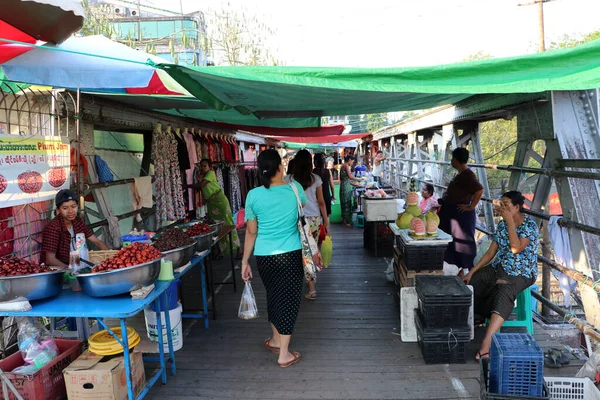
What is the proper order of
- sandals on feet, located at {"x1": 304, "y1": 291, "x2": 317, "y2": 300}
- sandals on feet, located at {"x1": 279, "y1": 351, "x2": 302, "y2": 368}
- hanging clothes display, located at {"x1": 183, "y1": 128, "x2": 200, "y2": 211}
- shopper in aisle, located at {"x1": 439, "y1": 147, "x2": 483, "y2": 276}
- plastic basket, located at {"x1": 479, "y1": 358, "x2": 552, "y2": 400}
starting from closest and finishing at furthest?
plastic basket, located at {"x1": 479, "y1": 358, "x2": 552, "y2": 400} → sandals on feet, located at {"x1": 279, "y1": 351, "x2": 302, "y2": 368} → shopper in aisle, located at {"x1": 439, "y1": 147, "x2": 483, "y2": 276} → sandals on feet, located at {"x1": 304, "y1": 291, "x2": 317, "y2": 300} → hanging clothes display, located at {"x1": 183, "y1": 128, "x2": 200, "y2": 211}

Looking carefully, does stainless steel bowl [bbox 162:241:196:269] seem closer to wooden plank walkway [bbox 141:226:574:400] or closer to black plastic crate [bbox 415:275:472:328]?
wooden plank walkway [bbox 141:226:574:400]

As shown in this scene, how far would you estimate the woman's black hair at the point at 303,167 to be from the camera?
17.5 feet

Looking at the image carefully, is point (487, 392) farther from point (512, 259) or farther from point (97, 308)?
point (97, 308)

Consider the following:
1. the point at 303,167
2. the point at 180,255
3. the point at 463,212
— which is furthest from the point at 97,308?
the point at 463,212

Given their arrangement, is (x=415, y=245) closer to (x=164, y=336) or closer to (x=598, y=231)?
(x=598, y=231)

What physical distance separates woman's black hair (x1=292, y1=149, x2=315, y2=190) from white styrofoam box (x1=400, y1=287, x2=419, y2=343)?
1.96m

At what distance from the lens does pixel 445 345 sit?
3756 mm

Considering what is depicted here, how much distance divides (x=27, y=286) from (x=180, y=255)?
1216mm

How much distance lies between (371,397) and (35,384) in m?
2.53

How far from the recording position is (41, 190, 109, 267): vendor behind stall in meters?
3.66

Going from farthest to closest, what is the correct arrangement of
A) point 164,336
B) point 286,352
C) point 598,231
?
point 164,336 → point 286,352 → point 598,231

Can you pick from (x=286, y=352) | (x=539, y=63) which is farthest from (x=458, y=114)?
(x=286, y=352)

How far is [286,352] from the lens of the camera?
385 cm

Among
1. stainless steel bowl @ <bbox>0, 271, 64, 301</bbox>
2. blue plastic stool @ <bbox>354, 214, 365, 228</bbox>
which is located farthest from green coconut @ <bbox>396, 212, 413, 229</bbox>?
blue plastic stool @ <bbox>354, 214, 365, 228</bbox>
